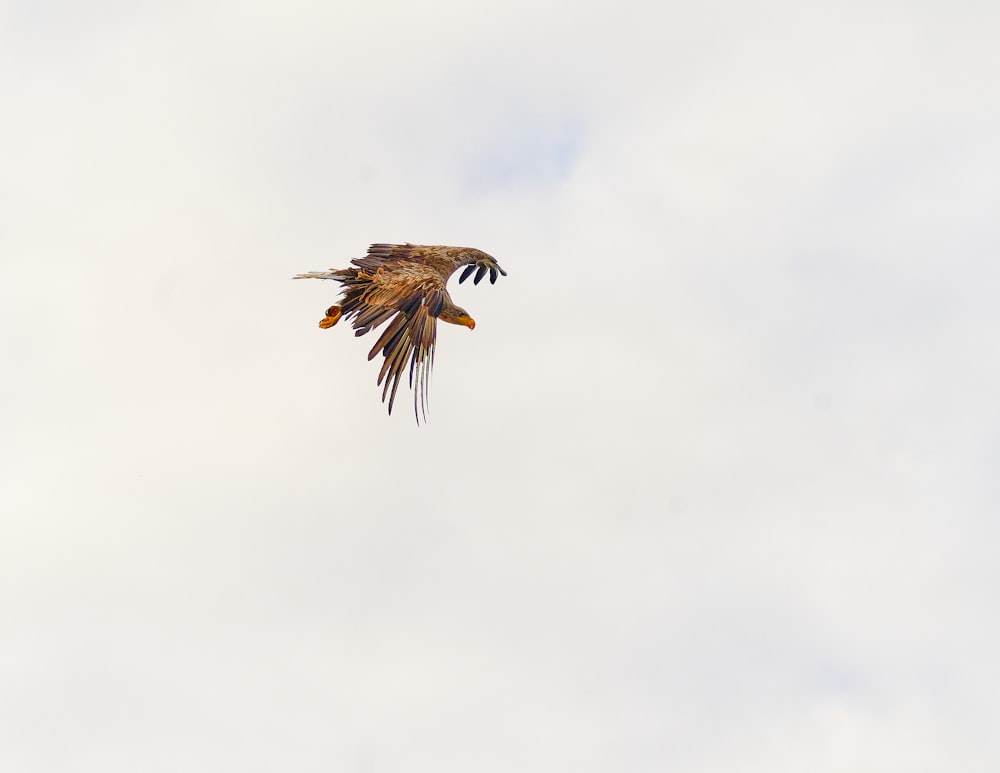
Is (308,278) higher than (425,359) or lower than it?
higher

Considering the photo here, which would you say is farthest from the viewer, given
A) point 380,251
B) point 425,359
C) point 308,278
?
point 380,251

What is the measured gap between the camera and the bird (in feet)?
102

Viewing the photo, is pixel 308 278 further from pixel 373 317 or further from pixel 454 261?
pixel 454 261

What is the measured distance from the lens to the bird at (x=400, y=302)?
31.1 meters

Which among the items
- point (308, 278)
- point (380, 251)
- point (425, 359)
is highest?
point (380, 251)

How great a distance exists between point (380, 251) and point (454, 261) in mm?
2360

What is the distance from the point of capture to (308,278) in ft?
112

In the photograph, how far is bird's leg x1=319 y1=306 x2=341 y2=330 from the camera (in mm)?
32650

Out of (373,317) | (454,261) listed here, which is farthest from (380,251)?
(373,317)

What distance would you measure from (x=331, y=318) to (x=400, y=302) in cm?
173

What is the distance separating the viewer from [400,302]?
33188mm

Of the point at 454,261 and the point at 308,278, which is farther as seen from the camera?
the point at 454,261

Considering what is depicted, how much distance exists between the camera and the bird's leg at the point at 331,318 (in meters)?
32.7

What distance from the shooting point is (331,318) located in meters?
33.0
